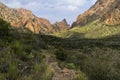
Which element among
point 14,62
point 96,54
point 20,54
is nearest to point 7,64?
point 14,62

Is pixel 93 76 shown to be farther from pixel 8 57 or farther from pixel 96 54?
pixel 8 57

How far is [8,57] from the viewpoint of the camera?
10125 mm

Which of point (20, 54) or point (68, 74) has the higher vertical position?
point (20, 54)

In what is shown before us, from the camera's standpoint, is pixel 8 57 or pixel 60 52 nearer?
pixel 8 57

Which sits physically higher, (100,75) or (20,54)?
(20,54)

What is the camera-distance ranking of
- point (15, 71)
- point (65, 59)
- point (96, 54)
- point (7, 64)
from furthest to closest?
point (65, 59) → point (96, 54) → point (7, 64) → point (15, 71)

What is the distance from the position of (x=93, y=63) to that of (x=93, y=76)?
2.14 ft

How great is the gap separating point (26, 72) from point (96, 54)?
4.71 m

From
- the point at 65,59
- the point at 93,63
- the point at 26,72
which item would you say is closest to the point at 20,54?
the point at 26,72

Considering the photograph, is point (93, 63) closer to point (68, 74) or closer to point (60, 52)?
point (68, 74)

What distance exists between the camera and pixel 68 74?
1276 cm

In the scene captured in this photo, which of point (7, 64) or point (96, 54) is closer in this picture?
point (7, 64)

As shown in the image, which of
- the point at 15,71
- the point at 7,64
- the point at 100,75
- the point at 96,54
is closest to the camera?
the point at 15,71

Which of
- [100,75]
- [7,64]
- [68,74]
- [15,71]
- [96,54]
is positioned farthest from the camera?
[96,54]
